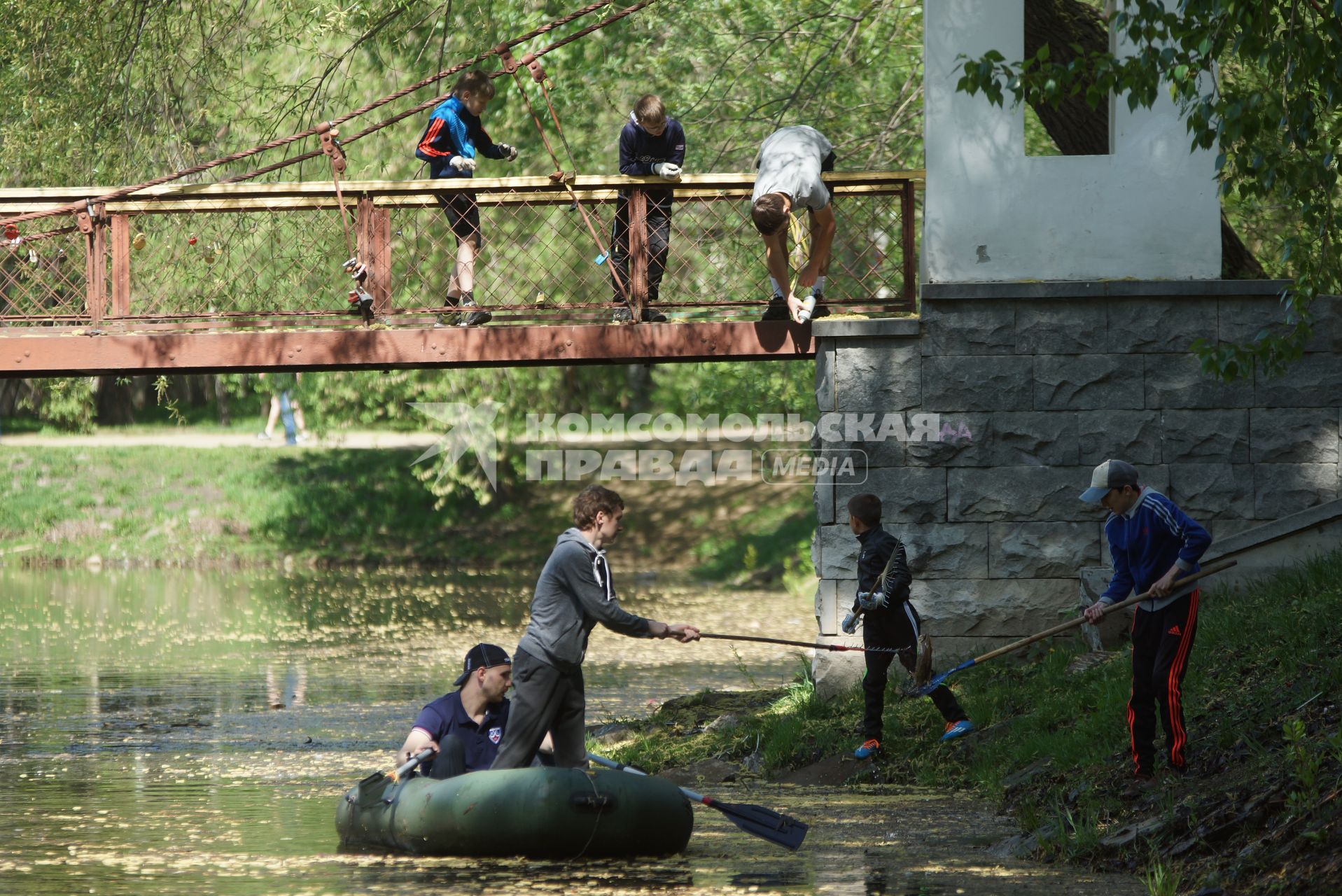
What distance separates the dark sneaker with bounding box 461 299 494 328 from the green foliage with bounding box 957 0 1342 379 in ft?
14.9

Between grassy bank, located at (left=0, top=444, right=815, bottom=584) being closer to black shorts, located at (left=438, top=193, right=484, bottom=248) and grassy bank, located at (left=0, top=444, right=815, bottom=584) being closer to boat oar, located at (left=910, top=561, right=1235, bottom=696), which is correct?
black shorts, located at (left=438, top=193, right=484, bottom=248)

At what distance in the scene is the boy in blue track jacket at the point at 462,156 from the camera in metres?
12.1

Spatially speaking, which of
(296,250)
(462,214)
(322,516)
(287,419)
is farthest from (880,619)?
(287,419)

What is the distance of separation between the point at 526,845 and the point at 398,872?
1.97ft

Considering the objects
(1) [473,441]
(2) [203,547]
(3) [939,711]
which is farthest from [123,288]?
(2) [203,547]

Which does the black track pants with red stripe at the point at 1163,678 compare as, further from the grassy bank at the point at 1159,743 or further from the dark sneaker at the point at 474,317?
the dark sneaker at the point at 474,317

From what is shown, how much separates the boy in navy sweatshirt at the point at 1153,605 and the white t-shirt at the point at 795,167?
393 centimetres

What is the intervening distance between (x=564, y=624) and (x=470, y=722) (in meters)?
0.84

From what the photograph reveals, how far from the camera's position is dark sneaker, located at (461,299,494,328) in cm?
1208

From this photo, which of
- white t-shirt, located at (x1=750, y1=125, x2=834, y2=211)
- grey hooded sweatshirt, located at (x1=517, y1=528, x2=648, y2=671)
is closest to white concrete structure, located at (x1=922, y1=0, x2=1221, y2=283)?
white t-shirt, located at (x1=750, y1=125, x2=834, y2=211)

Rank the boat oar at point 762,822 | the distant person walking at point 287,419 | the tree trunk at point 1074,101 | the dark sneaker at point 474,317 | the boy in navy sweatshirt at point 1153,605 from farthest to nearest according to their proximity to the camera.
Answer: the distant person walking at point 287,419, the tree trunk at point 1074,101, the dark sneaker at point 474,317, the boy in navy sweatshirt at point 1153,605, the boat oar at point 762,822

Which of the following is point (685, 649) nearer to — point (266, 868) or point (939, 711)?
point (939, 711)

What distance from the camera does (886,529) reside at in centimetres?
1147

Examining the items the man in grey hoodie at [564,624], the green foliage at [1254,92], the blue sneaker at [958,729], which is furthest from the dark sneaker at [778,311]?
the man in grey hoodie at [564,624]
